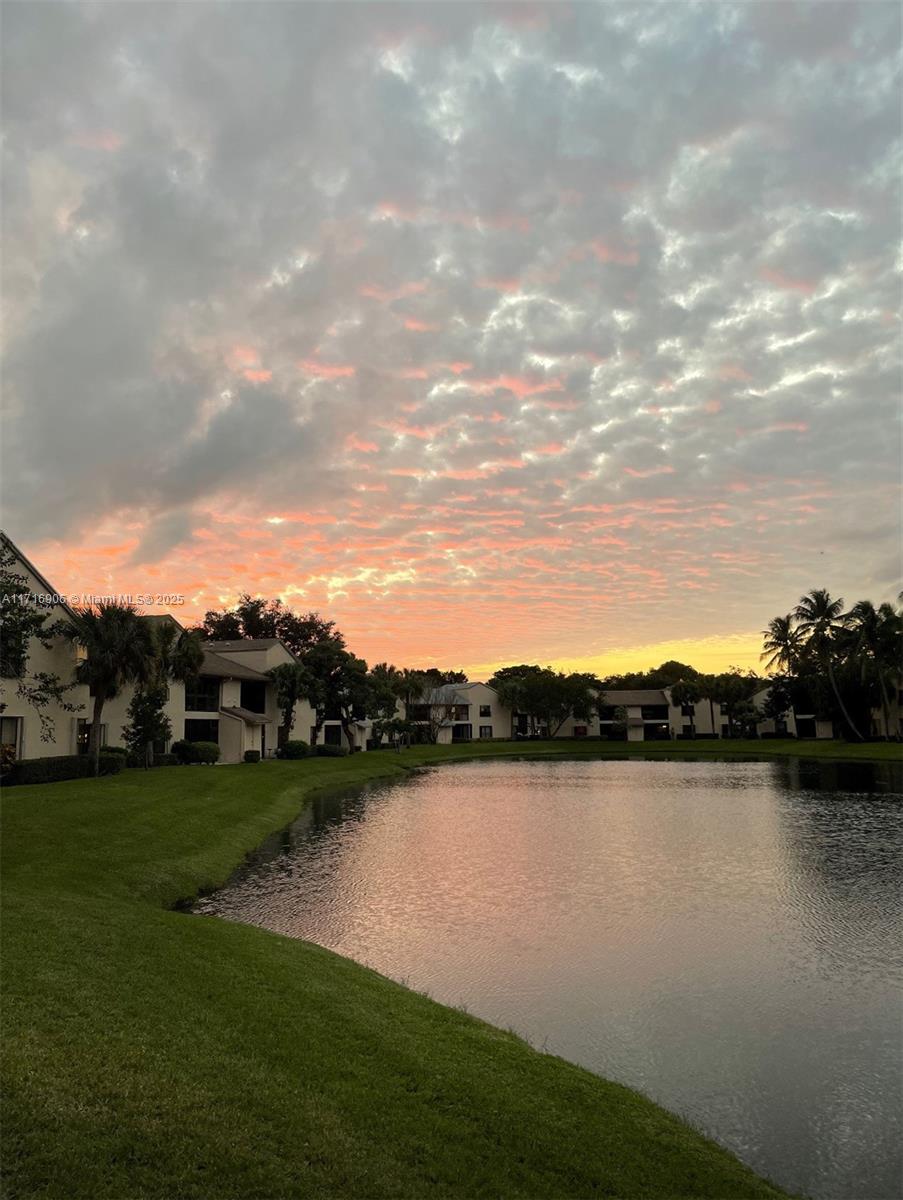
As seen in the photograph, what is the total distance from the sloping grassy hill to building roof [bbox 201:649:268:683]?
46.7m

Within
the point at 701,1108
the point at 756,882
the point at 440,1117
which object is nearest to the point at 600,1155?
the point at 440,1117

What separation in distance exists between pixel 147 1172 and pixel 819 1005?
11305 mm

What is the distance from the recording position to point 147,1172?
6262mm

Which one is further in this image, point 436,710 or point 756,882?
point 436,710

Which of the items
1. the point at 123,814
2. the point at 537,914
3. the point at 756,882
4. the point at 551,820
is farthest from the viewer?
the point at 551,820

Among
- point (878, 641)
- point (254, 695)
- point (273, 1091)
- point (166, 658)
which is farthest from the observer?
point (878, 641)

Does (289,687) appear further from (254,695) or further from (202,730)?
(202,730)

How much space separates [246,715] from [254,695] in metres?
7.51

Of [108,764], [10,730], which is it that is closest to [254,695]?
[108,764]

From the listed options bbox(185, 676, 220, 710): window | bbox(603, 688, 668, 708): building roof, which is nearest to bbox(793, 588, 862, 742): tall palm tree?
bbox(603, 688, 668, 708): building roof

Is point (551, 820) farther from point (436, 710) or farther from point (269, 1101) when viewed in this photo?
point (436, 710)

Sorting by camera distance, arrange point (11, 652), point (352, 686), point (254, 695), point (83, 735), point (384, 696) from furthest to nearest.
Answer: point (384, 696) < point (352, 686) < point (254, 695) < point (83, 735) < point (11, 652)

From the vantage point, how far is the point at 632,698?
133m

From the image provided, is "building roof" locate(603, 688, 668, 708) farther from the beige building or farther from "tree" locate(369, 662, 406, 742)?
the beige building
